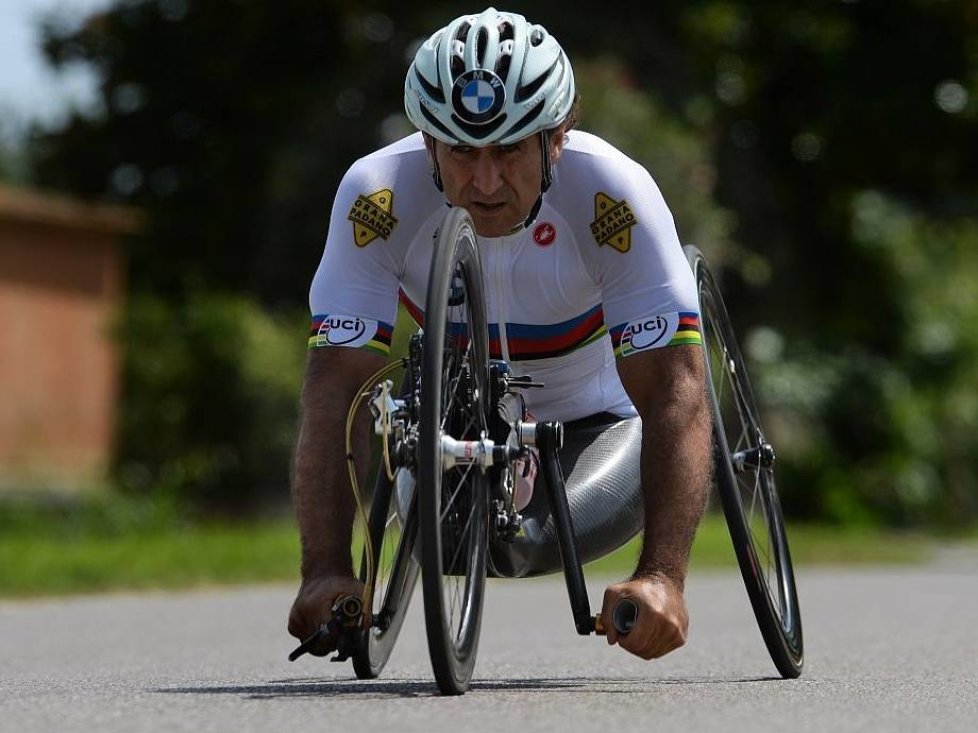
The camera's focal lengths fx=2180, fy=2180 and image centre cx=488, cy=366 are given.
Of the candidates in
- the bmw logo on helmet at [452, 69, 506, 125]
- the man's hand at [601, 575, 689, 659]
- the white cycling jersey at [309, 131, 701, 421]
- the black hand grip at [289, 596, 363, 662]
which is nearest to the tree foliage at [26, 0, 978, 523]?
the white cycling jersey at [309, 131, 701, 421]

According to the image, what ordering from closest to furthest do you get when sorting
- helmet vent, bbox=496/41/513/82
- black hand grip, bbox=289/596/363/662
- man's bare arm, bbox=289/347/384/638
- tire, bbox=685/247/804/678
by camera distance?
black hand grip, bbox=289/596/363/662 → man's bare arm, bbox=289/347/384/638 → helmet vent, bbox=496/41/513/82 → tire, bbox=685/247/804/678

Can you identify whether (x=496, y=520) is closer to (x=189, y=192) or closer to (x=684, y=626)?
(x=684, y=626)

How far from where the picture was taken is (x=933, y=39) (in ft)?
75.7

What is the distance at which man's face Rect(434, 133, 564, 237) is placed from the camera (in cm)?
571

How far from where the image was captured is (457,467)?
5680 mm

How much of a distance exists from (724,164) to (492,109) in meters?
18.1

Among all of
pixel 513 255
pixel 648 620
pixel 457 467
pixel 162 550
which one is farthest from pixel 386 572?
pixel 162 550

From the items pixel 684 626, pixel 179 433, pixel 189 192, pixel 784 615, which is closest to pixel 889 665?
pixel 784 615

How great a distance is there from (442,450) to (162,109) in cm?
2139

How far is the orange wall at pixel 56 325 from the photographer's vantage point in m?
27.7

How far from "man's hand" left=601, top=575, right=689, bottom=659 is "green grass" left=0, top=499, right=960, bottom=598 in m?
7.27

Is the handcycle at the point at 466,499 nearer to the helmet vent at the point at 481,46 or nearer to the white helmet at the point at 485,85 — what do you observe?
the white helmet at the point at 485,85

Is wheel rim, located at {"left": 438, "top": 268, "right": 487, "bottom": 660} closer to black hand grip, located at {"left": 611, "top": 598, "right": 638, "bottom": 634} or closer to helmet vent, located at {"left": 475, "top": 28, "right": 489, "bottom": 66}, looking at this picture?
black hand grip, located at {"left": 611, "top": 598, "right": 638, "bottom": 634}

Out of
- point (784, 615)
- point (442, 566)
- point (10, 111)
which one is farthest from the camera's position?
point (10, 111)
